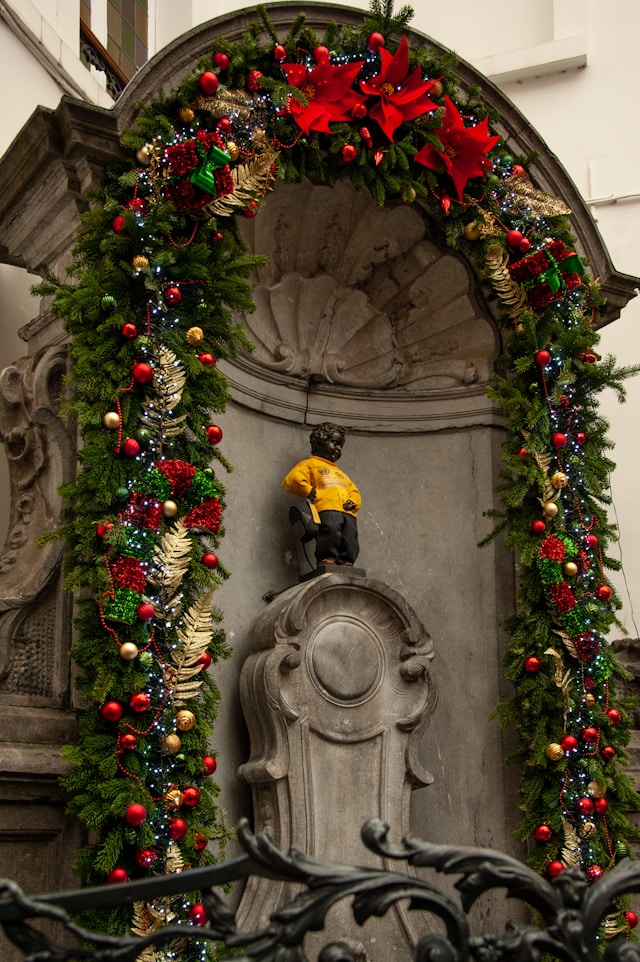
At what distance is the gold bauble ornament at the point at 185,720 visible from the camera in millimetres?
3734

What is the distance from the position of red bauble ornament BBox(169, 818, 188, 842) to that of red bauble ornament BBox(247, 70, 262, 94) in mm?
2528

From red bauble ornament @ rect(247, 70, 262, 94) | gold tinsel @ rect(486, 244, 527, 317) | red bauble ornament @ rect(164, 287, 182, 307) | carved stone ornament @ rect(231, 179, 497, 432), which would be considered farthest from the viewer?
carved stone ornament @ rect(231, 179, 497, 432)

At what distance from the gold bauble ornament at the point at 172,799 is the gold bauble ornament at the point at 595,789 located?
1.66m

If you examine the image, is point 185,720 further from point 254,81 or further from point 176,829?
point 254,81

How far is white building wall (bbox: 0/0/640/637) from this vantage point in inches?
236

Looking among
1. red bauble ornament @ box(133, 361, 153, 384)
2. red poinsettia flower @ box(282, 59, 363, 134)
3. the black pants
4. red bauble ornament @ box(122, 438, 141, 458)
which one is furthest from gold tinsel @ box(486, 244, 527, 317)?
red bauble ornament @ box(122, 438, 141, 458)

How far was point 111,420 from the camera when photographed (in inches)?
153

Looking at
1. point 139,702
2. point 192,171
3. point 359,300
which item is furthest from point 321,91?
point 139,702

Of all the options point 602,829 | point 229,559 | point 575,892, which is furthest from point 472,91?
point 575,892

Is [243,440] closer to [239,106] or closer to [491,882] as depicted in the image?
[239,106]

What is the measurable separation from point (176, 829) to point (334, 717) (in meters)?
1.09

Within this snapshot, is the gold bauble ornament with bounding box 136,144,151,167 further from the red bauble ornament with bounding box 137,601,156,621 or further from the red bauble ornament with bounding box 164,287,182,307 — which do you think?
the red bauble ornament with bounding box 137,601,156,621

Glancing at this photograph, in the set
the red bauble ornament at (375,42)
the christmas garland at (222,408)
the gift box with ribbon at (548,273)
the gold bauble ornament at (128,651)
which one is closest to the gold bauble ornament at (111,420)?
the christmas garland at (222,408)

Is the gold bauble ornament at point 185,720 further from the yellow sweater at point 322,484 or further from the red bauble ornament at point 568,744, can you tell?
the red bauble ornament at point 568,744
